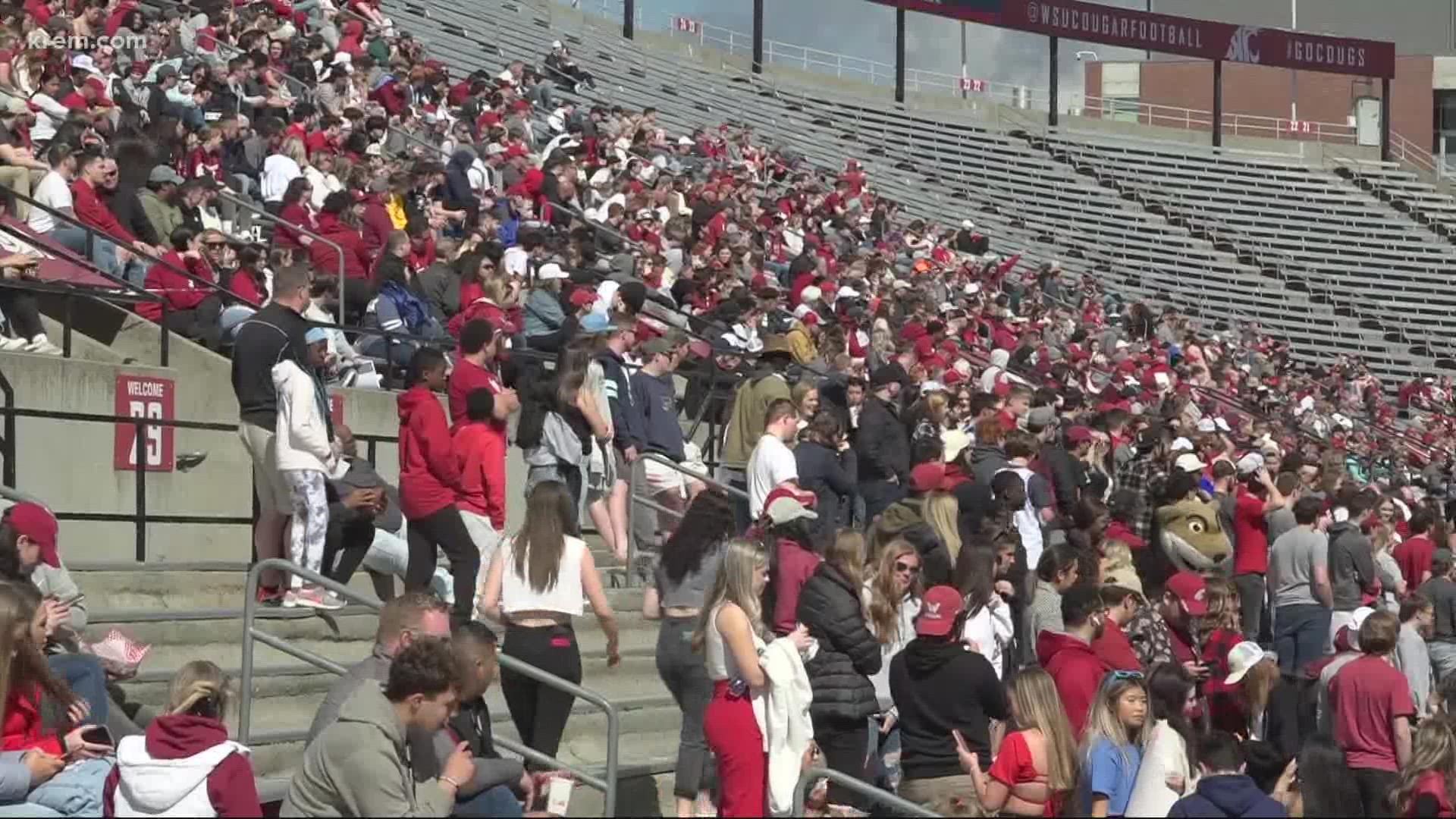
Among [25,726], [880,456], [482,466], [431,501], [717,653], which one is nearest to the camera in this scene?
[25,726]

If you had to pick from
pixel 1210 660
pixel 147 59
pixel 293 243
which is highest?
pixel 147 59

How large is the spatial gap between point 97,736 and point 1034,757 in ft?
11.1

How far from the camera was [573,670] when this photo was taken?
9.66 metres

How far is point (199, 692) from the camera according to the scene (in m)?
7.31

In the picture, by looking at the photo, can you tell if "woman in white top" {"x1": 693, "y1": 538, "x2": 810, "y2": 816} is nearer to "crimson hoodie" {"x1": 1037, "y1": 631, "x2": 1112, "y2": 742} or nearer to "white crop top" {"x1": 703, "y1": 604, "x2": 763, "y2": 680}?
"white crop top" {"x1": 703, "y1": 604, "x2": 763, "y2": 680}

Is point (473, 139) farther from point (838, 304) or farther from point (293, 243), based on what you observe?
point (293, 243)

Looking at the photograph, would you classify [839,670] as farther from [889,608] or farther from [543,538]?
[543,538]

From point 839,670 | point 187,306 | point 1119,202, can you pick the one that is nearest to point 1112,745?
point 839,670

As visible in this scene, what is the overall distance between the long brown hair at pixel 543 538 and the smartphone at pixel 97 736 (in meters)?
1.86

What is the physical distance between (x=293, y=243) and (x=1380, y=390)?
84.6 ft

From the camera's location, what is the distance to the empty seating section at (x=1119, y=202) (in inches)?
1569

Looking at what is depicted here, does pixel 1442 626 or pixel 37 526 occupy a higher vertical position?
pixel 37 526

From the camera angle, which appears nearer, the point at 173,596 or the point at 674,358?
the point at 173,596

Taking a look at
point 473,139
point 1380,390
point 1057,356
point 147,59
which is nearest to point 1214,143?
point 1380,390
